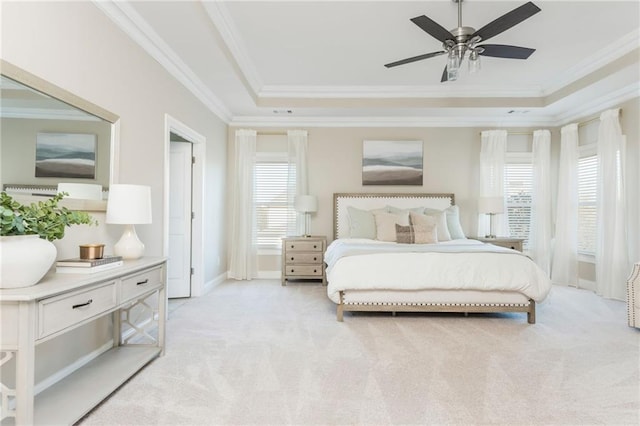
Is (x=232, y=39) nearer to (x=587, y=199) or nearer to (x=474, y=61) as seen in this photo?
(x=474, y=61)

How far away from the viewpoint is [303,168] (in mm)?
5625

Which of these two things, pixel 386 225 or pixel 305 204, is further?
pixel 305 204

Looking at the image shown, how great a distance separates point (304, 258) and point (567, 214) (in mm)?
4070

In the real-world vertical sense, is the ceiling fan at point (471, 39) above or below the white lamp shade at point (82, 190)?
above

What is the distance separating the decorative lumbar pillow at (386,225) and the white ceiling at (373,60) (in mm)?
1663

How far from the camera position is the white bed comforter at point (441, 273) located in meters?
3.39

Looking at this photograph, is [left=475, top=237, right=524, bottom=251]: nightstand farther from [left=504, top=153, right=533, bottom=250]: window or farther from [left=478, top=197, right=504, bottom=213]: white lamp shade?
[left=504, top=153, right=533, bottom=250]: window

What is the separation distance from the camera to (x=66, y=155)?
216cm

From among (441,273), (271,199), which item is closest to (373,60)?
(441,273)

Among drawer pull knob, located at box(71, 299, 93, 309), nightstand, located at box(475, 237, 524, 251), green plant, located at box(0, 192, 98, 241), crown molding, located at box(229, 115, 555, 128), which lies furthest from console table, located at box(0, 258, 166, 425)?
nightstand, located at box(475, 237, 524, 251)

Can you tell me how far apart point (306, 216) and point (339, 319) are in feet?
8.03

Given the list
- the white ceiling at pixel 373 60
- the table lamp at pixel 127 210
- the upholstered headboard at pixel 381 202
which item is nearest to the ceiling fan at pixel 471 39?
the white ceiling at pixel 373 60

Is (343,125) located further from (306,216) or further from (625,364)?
(625,364)

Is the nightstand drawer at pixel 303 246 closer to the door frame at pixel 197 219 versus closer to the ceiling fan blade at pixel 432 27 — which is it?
the door frame at pixel 197 219
